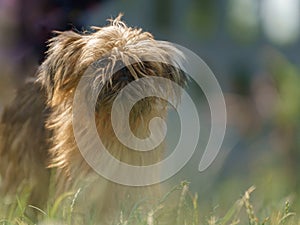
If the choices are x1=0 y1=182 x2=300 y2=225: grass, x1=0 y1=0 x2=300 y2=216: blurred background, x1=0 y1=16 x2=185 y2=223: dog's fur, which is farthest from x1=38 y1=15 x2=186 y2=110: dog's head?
x1=0 y1=0 x2=300 y2=216: blurred background

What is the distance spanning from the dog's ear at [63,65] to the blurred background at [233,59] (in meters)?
0.66

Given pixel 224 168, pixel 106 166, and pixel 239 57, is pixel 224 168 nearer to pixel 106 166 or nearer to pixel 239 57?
pixel 239 57

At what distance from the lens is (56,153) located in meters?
4.32

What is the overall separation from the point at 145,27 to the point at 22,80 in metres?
4.59

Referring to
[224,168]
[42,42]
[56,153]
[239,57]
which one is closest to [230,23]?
[239,57]

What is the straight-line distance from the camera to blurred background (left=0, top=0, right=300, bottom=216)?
5.34m

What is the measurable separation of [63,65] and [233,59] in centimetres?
613

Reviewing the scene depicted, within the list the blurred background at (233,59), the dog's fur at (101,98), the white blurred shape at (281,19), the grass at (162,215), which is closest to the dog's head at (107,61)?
the dog's fur at (101,98)

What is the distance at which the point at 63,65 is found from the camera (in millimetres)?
4117

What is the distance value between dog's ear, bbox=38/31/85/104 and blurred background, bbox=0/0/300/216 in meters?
0.66

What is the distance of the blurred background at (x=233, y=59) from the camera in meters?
5.34

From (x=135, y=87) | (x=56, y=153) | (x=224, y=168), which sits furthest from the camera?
(x=224, y=168)

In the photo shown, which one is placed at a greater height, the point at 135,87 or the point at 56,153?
the point at 135,87

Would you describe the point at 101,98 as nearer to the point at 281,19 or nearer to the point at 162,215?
the point at 162,215
